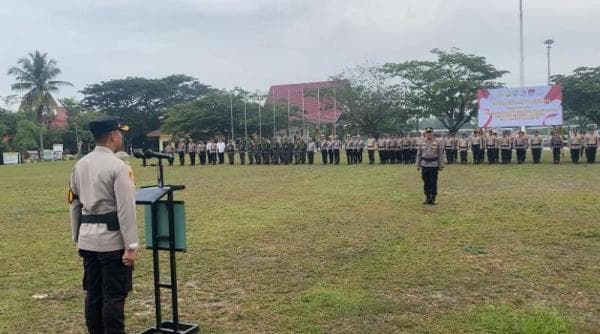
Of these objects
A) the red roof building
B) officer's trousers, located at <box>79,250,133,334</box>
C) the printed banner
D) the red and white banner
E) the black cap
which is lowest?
officer's trousers, located at <box>79,250,133,334</box>

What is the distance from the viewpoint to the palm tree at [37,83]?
48.2 meters

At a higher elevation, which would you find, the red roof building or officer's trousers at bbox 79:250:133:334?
the red roof building

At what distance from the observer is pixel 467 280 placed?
543 cm

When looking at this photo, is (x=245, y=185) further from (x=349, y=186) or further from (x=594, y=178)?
(x=594, y=178)

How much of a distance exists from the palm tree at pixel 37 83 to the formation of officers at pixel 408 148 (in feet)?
80.5

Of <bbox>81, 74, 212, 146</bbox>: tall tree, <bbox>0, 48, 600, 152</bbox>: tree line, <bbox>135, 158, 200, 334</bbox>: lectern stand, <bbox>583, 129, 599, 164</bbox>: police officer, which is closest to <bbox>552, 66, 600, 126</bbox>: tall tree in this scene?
<bbox>0, 48, 600, 152</bbox>: tree line

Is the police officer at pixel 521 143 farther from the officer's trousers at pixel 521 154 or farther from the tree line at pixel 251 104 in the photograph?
the tree line at pixel 251 104

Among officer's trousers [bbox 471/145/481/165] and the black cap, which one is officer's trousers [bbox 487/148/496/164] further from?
the black cap

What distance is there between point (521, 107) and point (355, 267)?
69.4 ft

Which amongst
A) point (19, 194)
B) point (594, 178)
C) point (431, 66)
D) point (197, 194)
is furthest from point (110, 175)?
point (431, 66)

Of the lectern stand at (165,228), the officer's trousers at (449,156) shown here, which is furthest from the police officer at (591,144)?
the lectern stand at (165,228)

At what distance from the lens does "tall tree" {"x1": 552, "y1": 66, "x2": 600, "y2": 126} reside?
2911 cm

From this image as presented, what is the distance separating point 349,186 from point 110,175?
38.3ft

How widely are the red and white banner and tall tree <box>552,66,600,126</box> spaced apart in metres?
6.56
